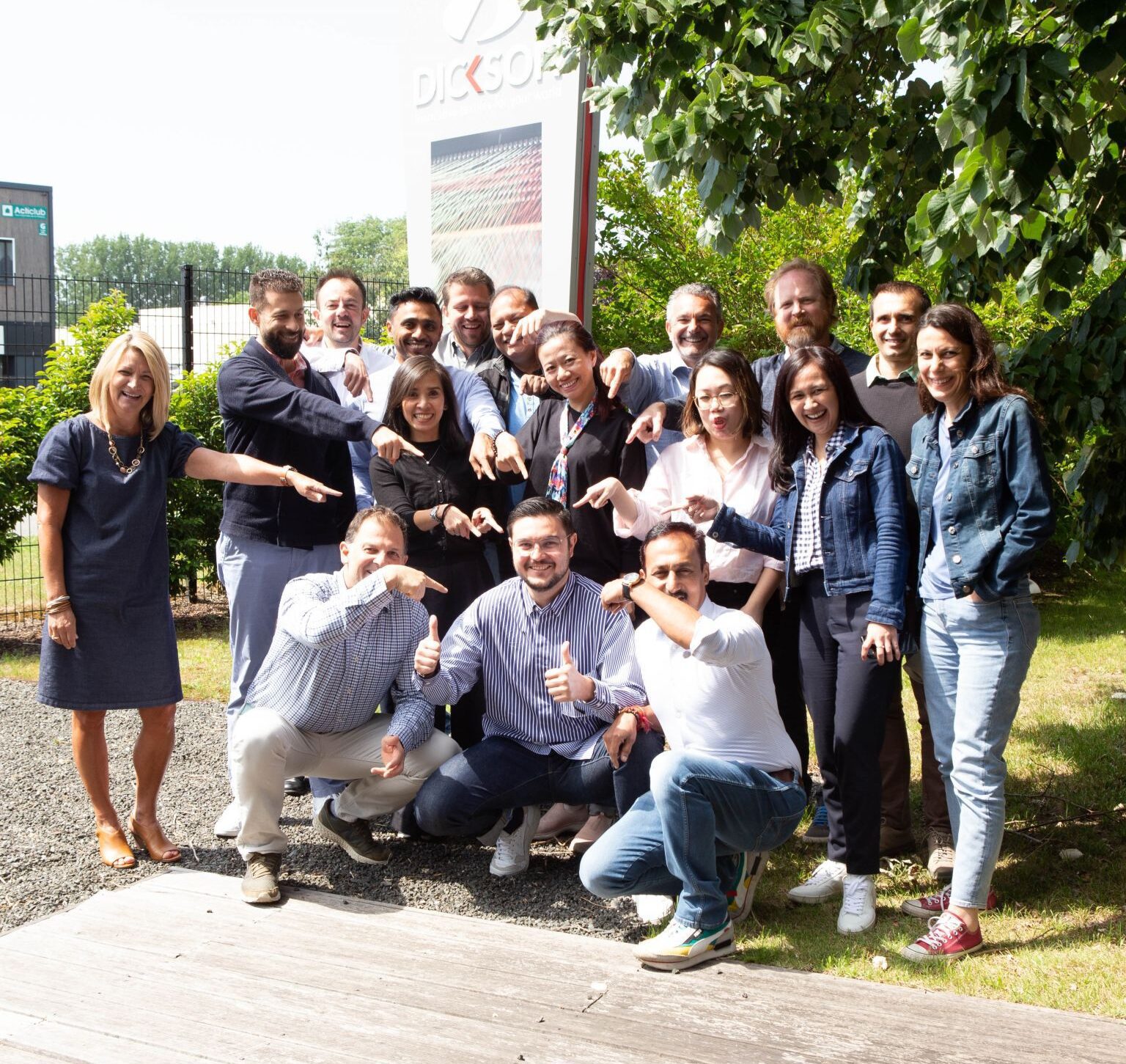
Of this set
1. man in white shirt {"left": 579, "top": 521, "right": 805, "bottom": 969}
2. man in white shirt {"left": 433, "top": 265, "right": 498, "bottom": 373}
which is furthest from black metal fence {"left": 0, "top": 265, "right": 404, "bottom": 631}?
man in white shirt {"left": 579, "top": 521, "right": 805, "bottom": 969}

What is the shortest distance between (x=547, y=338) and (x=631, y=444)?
21.6 inches

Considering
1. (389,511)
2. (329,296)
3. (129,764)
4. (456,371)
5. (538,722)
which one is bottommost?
(129,764)

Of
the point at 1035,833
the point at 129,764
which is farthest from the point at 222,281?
the point at 1035,833

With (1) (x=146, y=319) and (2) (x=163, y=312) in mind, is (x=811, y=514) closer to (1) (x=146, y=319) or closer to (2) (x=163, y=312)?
(2) (x=163, y=312)

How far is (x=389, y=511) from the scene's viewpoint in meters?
4.55

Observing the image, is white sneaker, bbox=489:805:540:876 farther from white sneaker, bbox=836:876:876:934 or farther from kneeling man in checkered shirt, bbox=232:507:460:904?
white sneaker, bbox=836:876:876:934

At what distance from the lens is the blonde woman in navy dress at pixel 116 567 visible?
4.60 m

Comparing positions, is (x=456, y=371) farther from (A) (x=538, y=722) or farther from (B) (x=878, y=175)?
(B) (x=878, y=175)

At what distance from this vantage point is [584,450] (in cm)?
487

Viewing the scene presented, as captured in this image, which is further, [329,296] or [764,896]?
[329,296]

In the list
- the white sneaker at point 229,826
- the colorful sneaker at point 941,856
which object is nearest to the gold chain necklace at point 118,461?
the white sneaker at point 229,826

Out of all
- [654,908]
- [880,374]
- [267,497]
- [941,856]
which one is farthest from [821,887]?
[267,497]

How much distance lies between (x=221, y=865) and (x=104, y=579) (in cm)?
123

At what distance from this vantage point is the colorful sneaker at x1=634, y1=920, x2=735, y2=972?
3.66 meters
